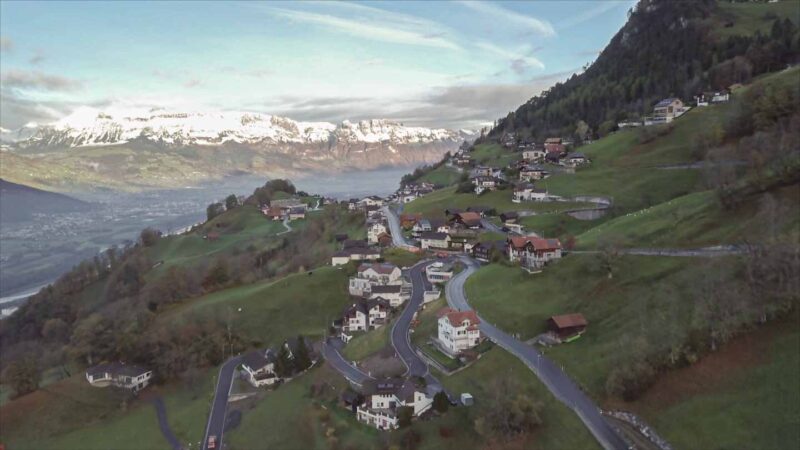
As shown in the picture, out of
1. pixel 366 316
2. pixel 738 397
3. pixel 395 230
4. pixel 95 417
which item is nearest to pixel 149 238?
pixel 395 230

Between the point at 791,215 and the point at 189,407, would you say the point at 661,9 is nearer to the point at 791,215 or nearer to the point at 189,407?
the point at 791,215

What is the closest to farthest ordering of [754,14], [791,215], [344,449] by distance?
[344,449], [791,215], [754,14]

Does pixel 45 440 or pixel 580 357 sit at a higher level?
pixel 580 357

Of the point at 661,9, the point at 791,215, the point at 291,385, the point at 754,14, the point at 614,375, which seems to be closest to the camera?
the point at 614,375

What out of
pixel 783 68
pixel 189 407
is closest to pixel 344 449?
pixel 189 407

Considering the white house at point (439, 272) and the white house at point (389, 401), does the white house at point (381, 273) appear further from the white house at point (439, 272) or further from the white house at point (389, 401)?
the white house at point (389, 401)

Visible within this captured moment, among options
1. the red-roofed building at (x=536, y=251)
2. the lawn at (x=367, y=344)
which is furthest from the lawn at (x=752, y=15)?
the lawn at (x=367, y=344)
